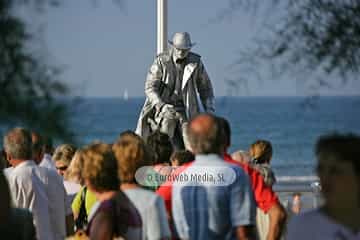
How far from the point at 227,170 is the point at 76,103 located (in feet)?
3.13

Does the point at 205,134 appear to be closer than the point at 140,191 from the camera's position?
No

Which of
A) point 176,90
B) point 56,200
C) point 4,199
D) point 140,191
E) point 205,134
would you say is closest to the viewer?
point 4,199

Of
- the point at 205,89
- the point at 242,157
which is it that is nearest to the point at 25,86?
the point at 242,157

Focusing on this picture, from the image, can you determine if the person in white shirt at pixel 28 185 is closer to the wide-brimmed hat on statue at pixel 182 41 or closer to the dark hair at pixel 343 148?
the dark hair at pixel 343 148

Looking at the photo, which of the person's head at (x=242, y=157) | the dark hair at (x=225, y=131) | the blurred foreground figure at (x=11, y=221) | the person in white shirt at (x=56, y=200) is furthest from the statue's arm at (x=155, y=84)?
the blurred foreground figure at (x=11, y=221)

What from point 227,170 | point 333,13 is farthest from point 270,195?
point 333,13

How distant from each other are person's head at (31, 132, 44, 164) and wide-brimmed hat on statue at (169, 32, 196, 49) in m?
4.23

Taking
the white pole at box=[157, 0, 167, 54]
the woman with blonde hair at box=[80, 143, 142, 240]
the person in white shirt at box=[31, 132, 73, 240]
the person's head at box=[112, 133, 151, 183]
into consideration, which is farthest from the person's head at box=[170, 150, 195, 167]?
the white pole at box=[157, 0, 167, 54]

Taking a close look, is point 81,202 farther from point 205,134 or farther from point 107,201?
point 107,201

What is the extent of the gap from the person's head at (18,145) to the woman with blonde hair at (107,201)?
2.93 feet

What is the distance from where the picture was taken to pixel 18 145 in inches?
287

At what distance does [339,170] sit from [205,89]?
757cm

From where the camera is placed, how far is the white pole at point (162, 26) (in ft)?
46.3

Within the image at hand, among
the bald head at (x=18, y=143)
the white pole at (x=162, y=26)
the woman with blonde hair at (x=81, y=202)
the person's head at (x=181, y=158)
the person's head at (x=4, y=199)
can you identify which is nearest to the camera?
the person's head at (x=4, y=199)
